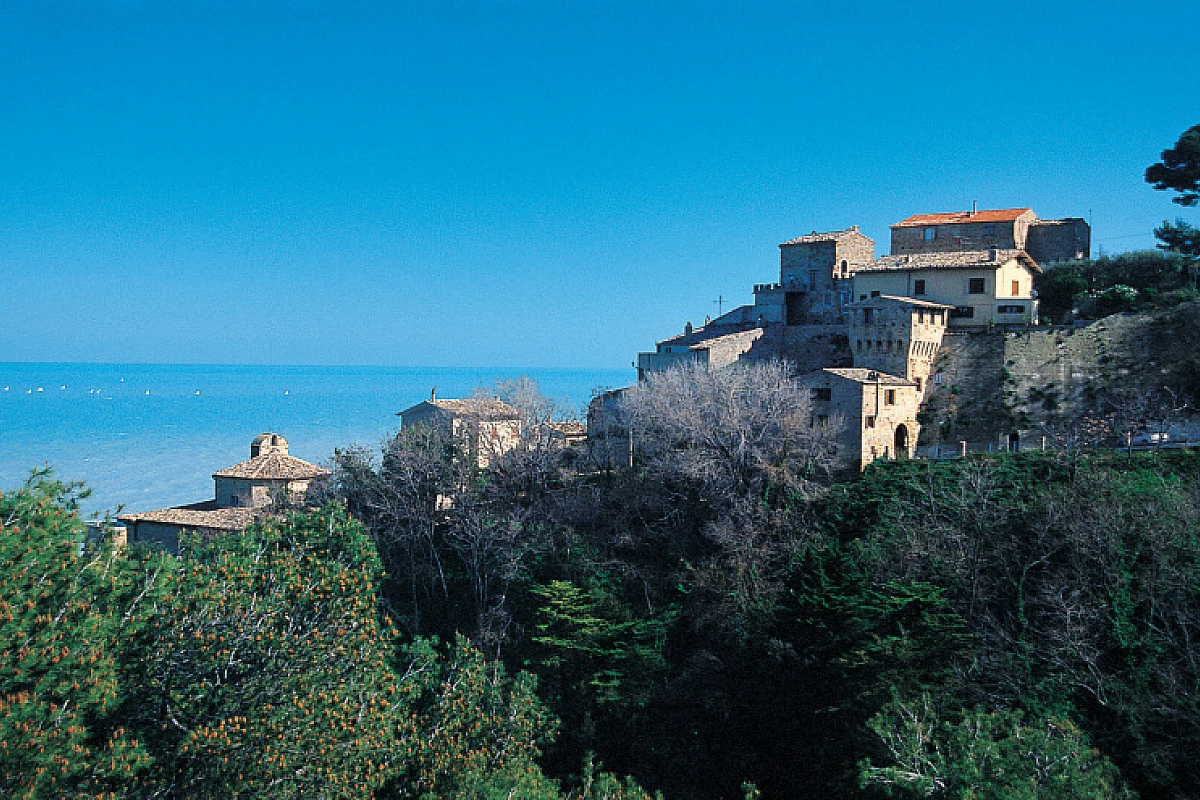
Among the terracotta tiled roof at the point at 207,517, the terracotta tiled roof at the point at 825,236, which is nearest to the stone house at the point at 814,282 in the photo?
the terracotta tiled roof at the point at 825,236

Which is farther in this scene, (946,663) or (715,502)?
(715,502)

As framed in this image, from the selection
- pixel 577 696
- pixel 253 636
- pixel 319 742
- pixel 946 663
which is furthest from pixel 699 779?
pixel 253 636

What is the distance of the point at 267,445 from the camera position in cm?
4050

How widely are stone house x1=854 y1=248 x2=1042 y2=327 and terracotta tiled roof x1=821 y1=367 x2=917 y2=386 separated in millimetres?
5526

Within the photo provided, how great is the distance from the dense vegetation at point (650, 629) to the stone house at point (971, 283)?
908 centimetres

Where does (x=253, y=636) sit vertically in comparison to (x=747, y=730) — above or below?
above

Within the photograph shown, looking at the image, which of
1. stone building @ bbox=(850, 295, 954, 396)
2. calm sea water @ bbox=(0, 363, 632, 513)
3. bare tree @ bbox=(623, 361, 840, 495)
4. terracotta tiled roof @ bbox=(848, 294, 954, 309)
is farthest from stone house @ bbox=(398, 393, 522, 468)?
terracotta tiled roof @ bbox=(848, 294, 954, 309)

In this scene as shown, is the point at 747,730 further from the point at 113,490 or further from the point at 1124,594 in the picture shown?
the point at 113,490

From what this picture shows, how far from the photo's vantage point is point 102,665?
1399 cm

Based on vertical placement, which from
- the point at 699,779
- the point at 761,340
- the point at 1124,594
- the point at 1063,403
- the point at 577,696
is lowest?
the point at 699,779

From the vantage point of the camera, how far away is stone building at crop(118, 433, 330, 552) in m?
32.2

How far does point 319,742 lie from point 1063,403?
2841 centimetres

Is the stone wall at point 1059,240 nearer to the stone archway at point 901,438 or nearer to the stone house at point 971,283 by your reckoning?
the stone house at point 971,283

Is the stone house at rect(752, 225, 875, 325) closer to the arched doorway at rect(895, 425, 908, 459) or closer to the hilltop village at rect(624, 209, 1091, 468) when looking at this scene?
the hilltop village at rect(624, 209, 1091, 468)
